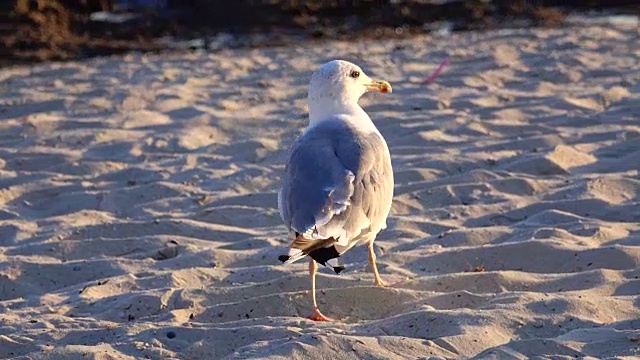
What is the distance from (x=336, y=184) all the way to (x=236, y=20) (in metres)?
12.1

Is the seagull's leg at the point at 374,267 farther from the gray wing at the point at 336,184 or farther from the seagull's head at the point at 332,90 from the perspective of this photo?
the seagull's head at the point at 332,90

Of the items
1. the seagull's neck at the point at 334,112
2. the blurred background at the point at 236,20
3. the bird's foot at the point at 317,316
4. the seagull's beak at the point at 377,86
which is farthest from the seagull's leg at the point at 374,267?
the blurred background at the point at 236,20

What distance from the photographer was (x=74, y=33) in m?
14.8

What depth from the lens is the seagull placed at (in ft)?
12.7

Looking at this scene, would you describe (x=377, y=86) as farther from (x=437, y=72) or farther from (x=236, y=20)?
(x=236, y=20)

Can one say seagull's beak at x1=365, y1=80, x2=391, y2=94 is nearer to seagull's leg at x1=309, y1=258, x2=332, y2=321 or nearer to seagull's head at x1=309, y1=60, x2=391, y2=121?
seagull's head at x1=309, y1=60, x2=391, y2=121

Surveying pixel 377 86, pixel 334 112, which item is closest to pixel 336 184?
pixel 334 112

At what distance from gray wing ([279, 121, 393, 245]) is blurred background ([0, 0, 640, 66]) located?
849 cm

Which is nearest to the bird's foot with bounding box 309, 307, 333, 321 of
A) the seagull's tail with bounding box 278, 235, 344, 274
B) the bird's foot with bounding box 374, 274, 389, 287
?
the seagull's tail with bounding box 278, 235, 344, 274

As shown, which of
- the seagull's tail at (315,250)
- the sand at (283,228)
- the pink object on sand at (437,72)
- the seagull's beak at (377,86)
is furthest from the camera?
the pink object on sand at (437,72)

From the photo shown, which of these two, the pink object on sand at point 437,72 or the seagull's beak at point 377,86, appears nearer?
the seagull's beak at point 377,86

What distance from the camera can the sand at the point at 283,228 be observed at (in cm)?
378

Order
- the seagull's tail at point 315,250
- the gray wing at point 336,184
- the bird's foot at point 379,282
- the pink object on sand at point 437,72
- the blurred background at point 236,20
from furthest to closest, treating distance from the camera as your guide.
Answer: the blurred background at point 236,20
the pink object on sand at point 437,72
the bird's foot at point 379,282
the gray wing at point 336,184
the seagull's tail at point 315,250

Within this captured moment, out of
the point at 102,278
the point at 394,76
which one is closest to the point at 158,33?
the point at 394,76
